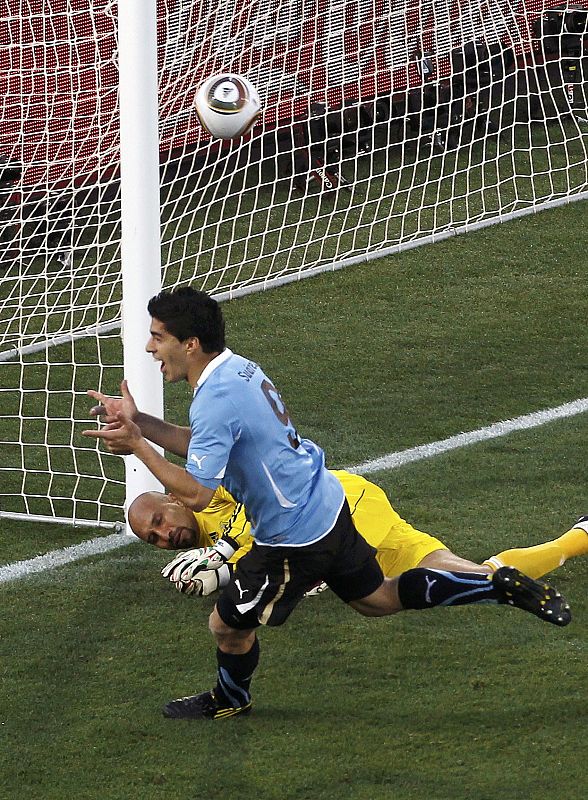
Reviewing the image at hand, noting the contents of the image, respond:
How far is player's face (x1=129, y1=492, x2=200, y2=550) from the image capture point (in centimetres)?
556

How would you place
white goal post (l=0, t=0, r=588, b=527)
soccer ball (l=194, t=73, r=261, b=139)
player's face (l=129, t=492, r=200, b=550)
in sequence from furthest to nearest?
1. white goal post (l=0, t=0, r=588, b=527)
2. soccer ball (l=194, t=73, r=261, b=139)
3. player's face (l=129, t=492, r=200, b=550)

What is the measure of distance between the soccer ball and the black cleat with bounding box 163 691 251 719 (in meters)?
2.65

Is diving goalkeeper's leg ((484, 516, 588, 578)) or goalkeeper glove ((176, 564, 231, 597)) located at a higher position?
diving goalkeeper's leg ((484, 516, 588, 578))

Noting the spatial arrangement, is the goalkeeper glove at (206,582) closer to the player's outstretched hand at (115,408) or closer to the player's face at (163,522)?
the player's face at (163,522)

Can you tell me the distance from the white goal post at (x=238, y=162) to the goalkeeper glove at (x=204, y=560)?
1.21 meters

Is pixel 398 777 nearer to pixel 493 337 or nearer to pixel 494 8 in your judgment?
pixel 493 337

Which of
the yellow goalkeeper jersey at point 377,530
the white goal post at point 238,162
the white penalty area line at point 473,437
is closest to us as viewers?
the yellow goalkeeper jersey at point 377,530

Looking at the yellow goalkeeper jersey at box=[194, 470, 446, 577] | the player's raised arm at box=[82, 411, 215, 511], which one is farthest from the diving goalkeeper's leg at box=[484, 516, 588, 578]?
the player's raised arm at box=[82, 411, 215, 511]

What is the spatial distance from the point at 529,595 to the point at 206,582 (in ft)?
4.32

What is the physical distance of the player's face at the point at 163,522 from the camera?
18.2ft

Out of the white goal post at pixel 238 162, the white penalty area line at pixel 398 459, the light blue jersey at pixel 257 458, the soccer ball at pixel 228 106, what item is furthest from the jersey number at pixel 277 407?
the white goal post at pixel 238 162

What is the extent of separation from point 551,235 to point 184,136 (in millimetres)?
3350

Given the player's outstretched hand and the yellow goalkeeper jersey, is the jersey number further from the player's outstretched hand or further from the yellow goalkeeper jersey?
the yellow goalkeeper jersey

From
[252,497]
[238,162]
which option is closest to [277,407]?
[252,497]
